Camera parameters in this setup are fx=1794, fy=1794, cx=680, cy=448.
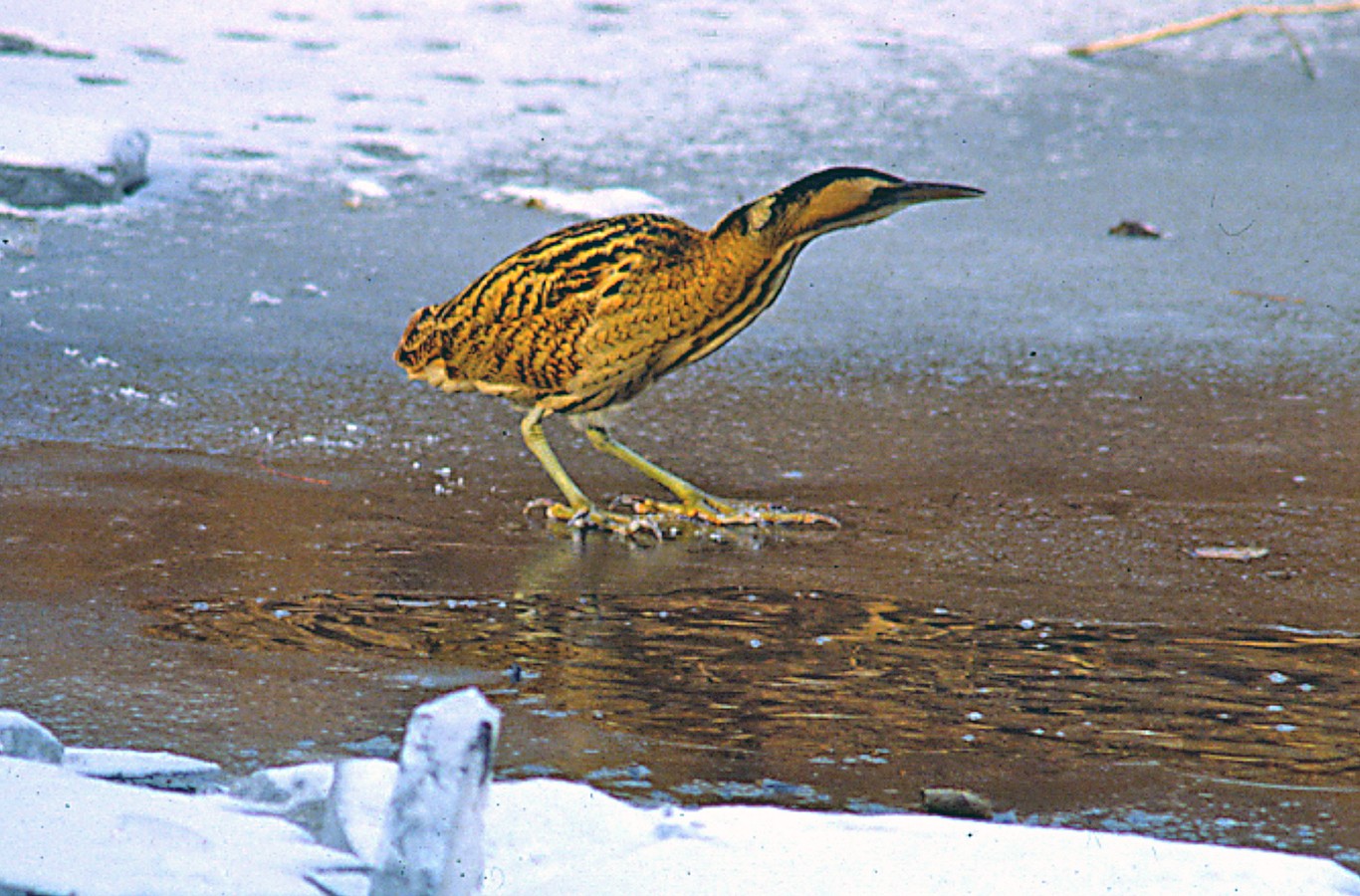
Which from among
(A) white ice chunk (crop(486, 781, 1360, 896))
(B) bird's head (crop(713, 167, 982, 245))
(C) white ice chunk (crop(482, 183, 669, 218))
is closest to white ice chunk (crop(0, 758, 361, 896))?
(A) white ice chunk (crop(486, 781, 1360, 896))

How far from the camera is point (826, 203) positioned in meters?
4.22

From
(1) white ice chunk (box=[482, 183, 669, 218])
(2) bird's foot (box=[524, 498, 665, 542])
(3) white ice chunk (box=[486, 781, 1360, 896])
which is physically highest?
(1) white ice chunk (box=[482, 183, 669, 218])

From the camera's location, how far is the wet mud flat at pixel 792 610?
276cm

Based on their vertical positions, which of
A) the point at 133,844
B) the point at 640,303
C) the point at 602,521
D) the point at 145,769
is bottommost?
the point at 602,521

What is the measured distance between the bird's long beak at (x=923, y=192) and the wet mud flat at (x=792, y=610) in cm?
77

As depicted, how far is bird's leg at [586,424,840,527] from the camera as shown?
430 centimetres

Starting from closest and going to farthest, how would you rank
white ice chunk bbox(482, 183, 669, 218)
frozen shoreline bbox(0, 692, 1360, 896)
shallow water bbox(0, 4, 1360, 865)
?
1. frozen shoreline bbox(0, 692, 1360, 896)
2. shallow water bbox(0, 4, 1360, 865)
3. white ice chunk bbox(482, 183, 669, 218)

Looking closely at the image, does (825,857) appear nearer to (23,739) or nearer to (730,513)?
(23,739)

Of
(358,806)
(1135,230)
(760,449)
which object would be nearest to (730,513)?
(760,449)

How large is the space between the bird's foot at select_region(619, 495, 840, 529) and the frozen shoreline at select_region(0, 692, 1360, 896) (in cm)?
183

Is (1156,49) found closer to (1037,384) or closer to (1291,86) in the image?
(1291,86)

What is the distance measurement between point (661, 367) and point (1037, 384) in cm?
169

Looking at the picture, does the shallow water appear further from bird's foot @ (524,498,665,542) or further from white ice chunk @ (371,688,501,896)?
white ice chunk @ (371,688,501,896)

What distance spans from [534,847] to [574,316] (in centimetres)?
215
